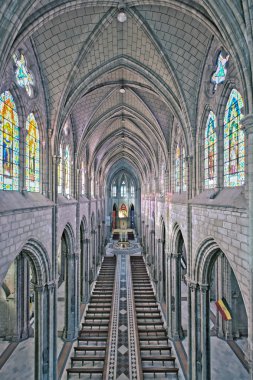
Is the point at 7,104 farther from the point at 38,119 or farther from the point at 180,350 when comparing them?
the point at 180,350

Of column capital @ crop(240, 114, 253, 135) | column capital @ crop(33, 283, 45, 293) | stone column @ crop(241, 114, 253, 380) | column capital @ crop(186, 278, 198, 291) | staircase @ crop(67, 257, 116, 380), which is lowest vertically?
staircase @ crop(67, 257, 116, 380)

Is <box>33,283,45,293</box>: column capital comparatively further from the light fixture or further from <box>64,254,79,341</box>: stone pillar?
the light fixture

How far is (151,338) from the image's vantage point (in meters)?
14.4

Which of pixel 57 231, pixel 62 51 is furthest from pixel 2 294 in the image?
pixel 62 51

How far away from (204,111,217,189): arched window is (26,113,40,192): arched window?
7.45 metres

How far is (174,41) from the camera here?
34.8 ft

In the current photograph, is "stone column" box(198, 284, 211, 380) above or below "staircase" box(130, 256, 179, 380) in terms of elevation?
above

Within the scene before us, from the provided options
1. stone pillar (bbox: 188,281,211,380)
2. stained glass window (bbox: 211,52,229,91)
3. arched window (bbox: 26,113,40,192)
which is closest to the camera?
stained glass window (bbox: 211,52,229,91)

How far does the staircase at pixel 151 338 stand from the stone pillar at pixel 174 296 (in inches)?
24.9

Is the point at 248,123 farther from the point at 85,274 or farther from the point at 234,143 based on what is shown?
the point at 85,274

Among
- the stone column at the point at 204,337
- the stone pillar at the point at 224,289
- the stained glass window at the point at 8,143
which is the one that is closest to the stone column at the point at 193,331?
the stone column at the point at 204,337

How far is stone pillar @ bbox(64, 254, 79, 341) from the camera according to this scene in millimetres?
14977

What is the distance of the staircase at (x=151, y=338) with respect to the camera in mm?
11695

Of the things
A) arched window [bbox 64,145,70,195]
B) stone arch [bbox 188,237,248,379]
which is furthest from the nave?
arched window [bbox 64,145,70,195]
